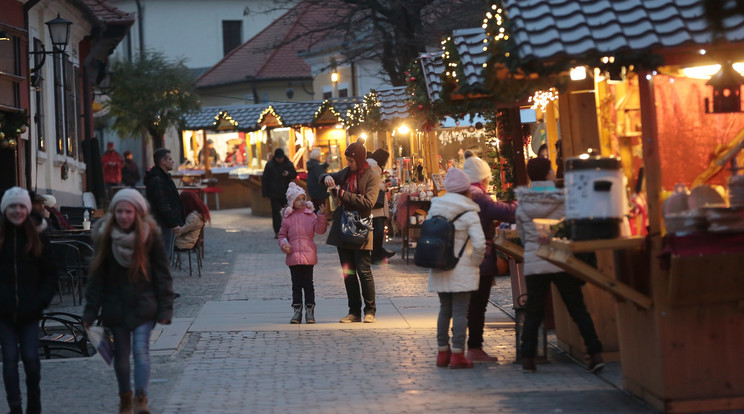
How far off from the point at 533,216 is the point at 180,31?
5388 cm

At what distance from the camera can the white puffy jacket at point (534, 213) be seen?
925 centimetres

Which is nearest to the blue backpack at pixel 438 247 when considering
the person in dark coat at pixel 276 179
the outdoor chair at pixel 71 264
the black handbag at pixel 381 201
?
the outdoor chair at pixel 71 264

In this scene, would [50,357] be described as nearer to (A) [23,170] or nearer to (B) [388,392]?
(B) [388,392]

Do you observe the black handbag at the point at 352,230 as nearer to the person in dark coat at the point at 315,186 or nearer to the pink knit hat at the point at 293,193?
the pink knit hat at the point at 293,193

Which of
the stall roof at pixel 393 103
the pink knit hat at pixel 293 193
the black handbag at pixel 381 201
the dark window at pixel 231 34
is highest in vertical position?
the dark window at pixel 231 34

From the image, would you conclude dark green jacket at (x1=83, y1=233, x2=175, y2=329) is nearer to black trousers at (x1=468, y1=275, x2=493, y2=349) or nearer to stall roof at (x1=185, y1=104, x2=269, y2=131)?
black trousers at (x1=468, y1=275, x2=493, y2=349)

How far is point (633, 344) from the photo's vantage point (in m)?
8.22

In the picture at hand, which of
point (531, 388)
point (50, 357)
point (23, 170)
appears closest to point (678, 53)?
point (531, 388)

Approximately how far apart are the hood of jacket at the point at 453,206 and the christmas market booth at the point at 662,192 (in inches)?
52.5

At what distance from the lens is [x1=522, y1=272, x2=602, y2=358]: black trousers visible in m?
9.21

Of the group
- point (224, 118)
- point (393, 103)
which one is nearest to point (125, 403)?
point (393, 103)

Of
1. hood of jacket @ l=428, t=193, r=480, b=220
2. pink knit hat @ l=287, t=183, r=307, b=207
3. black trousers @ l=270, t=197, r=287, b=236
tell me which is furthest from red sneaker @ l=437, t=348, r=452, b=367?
black trousers @ l=270, t=197, r=287, b=236

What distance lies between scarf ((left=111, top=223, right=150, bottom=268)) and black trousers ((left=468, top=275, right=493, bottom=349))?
3.28m

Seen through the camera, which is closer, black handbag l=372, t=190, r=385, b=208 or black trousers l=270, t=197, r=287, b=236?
black handbag l=372, t=190, r=385, b=208
